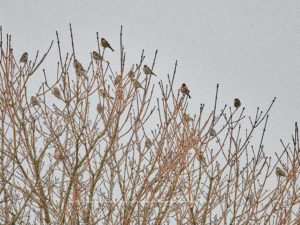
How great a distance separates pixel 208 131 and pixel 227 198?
0.80 m

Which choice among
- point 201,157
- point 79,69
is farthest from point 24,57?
point 201,157

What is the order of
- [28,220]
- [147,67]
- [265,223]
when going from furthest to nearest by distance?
[28,220]
[147,67]
[265,223]

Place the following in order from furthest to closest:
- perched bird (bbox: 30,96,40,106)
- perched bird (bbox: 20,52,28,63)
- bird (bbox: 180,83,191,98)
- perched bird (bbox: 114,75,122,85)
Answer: perched bird (bbox: 30,96,40,106)
perched bird (bbox: 20,52,28,63)
perched bird (bbox: 114,75,122,85)
bird (bbox: 180,83,191,98)

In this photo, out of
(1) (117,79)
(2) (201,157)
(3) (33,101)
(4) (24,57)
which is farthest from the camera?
(3) (33,101)

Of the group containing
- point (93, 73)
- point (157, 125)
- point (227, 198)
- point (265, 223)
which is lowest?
point (265, 223)

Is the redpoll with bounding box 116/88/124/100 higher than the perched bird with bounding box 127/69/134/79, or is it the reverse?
the perched bird with bounding box 127/69/134/79

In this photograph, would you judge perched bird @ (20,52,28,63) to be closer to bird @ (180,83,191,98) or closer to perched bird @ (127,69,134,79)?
perched bird @ (127,69,134,79)

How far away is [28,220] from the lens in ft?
25.8

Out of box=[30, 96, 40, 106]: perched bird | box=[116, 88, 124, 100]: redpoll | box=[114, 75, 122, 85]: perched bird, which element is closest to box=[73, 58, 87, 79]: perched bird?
box=[114, 75, 122, 85]: perched bird

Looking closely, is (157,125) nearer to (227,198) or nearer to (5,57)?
(227,198)

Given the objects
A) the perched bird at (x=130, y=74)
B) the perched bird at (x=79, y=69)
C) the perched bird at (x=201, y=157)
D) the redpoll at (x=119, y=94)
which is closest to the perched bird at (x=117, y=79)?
the perched bird at (x=130, y=74)

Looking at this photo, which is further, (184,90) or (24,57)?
(24,57)

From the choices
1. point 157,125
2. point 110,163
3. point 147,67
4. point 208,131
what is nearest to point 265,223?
point 208,131

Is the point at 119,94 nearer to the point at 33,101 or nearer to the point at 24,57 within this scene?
the point at 24,57
